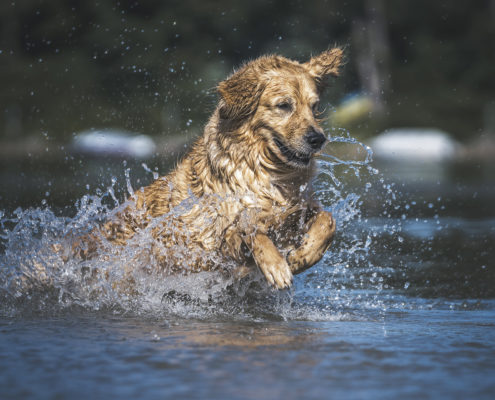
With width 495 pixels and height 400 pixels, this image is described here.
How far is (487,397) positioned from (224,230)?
2.31 metres

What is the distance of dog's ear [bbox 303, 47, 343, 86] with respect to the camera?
555cm

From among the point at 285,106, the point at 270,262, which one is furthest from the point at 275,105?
the point at 270,262

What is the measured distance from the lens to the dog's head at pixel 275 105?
5168 mm

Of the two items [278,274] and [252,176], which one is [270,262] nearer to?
[278,274]

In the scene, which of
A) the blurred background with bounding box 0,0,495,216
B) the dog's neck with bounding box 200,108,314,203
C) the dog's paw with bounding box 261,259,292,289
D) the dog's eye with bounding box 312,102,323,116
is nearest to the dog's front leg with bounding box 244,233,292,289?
the dog's paw with bounding box 261,259,292,289

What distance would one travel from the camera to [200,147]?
5.53m

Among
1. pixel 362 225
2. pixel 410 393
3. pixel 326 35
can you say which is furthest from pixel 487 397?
pixel 326 35

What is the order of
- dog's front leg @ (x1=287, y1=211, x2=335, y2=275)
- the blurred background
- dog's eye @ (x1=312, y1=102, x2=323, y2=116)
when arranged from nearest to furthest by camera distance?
dog's front leg @ (x1=287, y1=211, x2=335, y2=275), dog's eye @ (x1=312, y1=102, x2=323, y2=116), the blurred background

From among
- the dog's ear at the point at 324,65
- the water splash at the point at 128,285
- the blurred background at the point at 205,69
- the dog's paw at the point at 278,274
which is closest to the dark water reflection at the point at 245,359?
the dog's paw at the point at 278,274

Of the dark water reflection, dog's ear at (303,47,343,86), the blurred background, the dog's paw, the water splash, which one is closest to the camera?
the dark water reflection

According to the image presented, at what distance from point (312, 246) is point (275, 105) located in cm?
92

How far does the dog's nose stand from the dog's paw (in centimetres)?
84

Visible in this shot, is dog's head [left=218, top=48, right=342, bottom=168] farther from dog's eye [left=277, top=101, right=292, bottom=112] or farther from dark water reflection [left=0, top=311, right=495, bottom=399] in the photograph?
dark water reflection [left=0, top=311, right=495, bottom=399]

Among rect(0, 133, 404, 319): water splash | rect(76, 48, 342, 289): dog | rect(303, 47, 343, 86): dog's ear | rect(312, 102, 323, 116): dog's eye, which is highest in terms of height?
rect(303, 47, 343, 86): dog's ear
